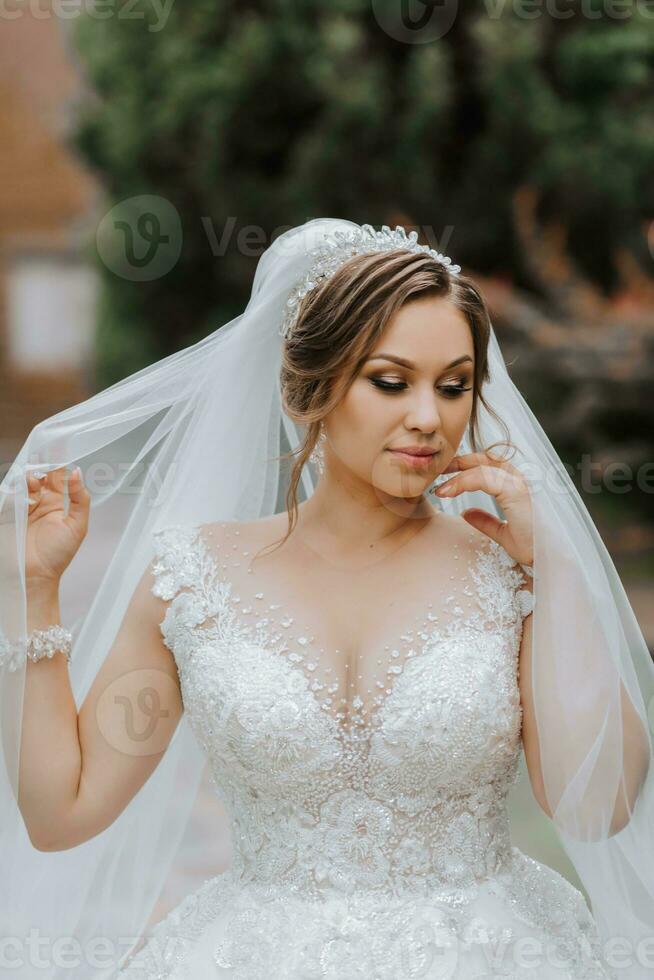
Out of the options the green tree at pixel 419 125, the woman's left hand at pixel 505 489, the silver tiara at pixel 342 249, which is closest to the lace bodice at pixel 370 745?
the woman's left hand at pixel 505 489

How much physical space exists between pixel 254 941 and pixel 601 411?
384 inches

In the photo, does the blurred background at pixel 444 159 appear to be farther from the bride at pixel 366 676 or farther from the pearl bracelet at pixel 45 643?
the pearl bracelet at pixel 45 643

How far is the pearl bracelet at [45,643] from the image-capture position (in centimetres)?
240

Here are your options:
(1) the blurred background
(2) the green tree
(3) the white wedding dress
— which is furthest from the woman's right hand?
(2) the green tree

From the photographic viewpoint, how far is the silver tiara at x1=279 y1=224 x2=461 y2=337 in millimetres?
2533

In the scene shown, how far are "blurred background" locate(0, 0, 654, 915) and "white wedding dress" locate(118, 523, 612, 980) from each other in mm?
7547

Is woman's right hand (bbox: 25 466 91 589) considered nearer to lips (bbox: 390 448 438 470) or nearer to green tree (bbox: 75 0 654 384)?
lips (bbox: 390 448 438 470)

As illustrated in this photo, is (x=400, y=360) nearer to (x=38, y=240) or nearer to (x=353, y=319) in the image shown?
(x=353, y=319)

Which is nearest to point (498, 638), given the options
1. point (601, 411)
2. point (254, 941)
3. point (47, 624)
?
point (254, 941)

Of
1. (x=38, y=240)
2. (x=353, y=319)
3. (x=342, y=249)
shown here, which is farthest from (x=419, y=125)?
(x=38, y=240)

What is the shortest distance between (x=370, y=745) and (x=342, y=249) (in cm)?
98

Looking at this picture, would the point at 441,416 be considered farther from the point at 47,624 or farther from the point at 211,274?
the point at 211,274

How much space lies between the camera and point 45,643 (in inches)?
94.9

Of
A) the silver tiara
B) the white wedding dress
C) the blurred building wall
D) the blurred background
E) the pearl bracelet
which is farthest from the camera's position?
the blurred building wall
